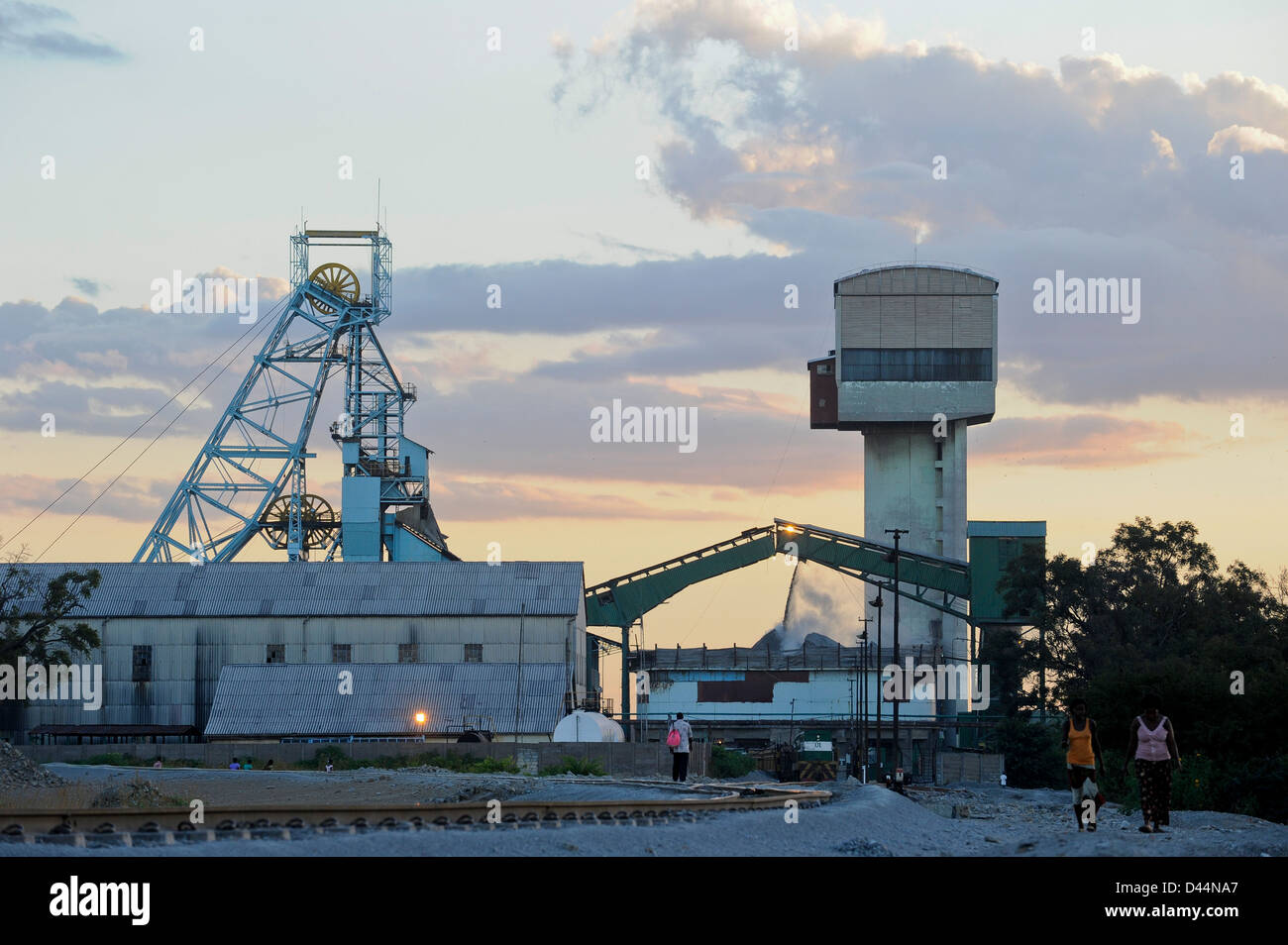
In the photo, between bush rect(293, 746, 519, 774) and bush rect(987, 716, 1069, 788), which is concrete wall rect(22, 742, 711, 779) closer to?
bush rect(293, 746, 519, 774)

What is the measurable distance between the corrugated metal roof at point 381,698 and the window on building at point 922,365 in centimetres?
3335

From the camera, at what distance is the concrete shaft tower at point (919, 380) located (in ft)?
299

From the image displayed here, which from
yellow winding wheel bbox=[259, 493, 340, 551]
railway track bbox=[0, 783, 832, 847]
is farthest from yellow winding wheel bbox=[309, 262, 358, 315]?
railway track bbox=[0, 783, 832, 847]

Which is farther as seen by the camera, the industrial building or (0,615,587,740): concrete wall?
the industrial building

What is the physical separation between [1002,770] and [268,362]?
139 ft

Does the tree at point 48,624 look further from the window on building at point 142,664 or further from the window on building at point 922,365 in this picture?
the window on building at point 922,365

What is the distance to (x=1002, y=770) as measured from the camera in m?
73.4

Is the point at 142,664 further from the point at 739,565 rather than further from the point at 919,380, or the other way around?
the point at 919,380

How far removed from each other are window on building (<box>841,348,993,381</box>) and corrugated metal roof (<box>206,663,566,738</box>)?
33350 millimetres

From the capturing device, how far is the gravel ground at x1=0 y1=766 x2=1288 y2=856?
15.8m

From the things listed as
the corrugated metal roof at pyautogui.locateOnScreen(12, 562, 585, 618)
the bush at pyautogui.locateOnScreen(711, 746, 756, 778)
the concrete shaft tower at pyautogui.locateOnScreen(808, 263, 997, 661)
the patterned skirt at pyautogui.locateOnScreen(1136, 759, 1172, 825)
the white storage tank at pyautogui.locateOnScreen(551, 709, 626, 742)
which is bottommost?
the bush at pyautogui.locateOnScreen(711, 746, 756, 778)

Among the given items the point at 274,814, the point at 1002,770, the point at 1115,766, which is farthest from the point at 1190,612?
the point at 274,814

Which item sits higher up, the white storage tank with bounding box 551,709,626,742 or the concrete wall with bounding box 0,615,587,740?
the concrete wall with bounding box 0,615,587,740
